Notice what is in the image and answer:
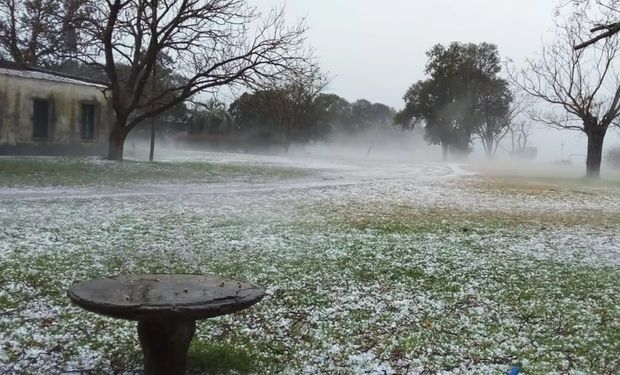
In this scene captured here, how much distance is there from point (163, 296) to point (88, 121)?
1035 inches

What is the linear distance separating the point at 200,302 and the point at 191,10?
22.7 metres

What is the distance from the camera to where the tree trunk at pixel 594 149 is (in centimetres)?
3244

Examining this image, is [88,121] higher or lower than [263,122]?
lower

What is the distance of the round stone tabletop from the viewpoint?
4.10m

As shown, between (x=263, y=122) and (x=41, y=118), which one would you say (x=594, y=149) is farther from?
(x=263, y=122)

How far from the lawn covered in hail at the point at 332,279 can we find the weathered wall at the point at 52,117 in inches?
435

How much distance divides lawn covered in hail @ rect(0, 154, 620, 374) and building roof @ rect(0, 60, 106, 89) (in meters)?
12.1

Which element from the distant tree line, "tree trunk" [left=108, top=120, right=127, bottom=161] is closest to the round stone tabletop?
"tree trunk" [left=108, top=120, right=127, bottom=161]

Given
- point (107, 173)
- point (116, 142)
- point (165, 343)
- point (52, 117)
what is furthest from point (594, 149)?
point (165, 343)

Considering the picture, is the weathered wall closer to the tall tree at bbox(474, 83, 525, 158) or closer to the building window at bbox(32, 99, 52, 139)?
the building window at bbox(32, 99, 52, 139)

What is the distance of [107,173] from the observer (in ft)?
67.1

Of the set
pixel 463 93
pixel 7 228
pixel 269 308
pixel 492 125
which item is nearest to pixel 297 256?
pixel 269 308

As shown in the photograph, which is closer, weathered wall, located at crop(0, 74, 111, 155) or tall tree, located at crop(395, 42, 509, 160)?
weathered wall, located at crop(0, 74, 111, 155)

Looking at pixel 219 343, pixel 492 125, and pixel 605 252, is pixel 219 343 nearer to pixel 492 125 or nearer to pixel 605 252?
pixel 605 252
